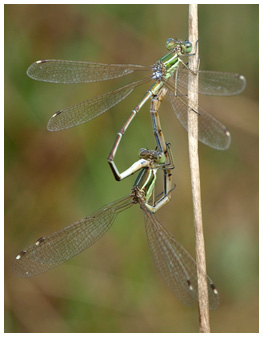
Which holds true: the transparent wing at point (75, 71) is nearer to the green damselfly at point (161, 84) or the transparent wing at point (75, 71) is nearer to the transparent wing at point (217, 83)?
the green damselfly at point (161, 84)

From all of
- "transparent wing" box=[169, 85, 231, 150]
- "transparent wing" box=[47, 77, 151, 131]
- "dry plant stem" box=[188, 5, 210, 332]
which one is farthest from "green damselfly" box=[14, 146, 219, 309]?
"transparent wing" box=[47, 77, 151, 131]

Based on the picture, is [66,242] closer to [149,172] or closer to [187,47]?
[149,172]

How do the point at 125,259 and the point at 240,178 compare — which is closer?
the point at 125,259

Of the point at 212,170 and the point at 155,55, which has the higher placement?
the point at 155,55

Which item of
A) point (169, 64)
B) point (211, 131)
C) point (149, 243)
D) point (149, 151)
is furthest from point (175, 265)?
point (169, 64)

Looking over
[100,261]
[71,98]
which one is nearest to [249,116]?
[71,98]

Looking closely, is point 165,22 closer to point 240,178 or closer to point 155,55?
point 155,55
